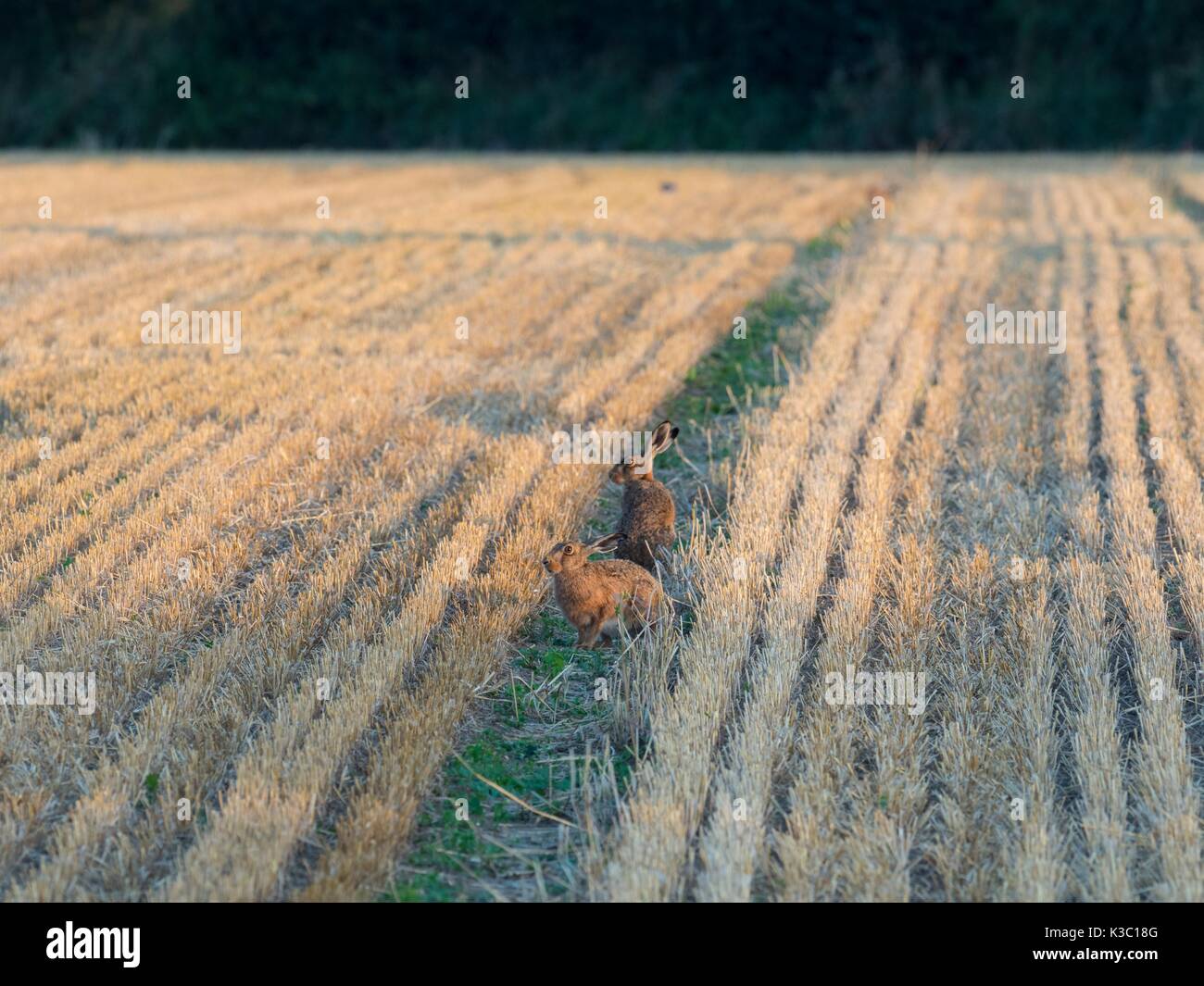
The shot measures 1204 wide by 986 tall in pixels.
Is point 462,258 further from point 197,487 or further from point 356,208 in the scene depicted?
point 197,487

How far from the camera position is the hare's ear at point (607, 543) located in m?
5.44

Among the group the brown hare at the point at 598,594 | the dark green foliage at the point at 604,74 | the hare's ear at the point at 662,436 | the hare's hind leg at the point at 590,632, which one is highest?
the dark green foliage at the point at 604,74

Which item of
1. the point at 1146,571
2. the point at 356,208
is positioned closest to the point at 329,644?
the point at 1146,571

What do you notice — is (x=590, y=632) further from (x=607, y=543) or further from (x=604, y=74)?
(x=604, y=74)

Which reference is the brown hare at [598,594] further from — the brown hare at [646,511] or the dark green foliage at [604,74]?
the dark green foliage at [604,74]

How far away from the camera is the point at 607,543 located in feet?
20.1

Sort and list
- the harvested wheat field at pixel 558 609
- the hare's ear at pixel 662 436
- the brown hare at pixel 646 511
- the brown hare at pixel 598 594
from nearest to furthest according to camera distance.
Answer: the harvested wheat field at pixel 558 609 → the brown hare at pixel 598 594 → the brown hare at pixel 646 511 → the hare's ear at pixel 662 436

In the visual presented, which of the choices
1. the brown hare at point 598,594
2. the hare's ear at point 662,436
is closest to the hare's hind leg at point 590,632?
the brown hare at point 598,594

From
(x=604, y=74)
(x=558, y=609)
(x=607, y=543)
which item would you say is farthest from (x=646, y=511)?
(x=604, y=74)

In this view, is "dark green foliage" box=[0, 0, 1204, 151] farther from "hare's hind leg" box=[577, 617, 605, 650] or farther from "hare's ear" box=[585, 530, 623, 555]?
"hare's hind leg" box=[577, 617, 605, 650]

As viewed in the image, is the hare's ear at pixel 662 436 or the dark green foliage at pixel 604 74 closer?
the hare's ear at pixel 662 436

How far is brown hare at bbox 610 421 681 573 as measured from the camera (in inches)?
240

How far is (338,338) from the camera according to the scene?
417 inches

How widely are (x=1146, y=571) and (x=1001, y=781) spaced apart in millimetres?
1965
